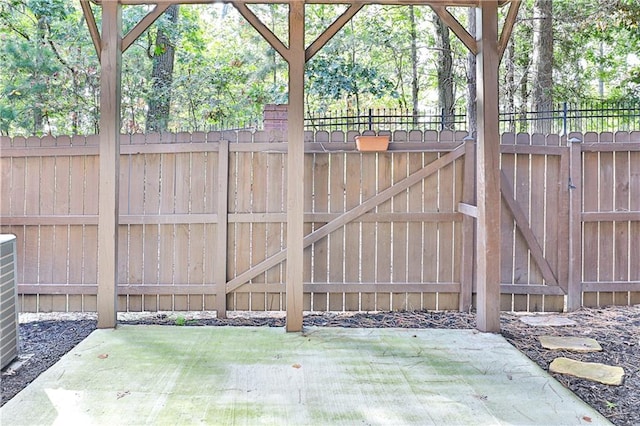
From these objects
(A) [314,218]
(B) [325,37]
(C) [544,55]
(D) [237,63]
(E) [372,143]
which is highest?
(D) [237,63]

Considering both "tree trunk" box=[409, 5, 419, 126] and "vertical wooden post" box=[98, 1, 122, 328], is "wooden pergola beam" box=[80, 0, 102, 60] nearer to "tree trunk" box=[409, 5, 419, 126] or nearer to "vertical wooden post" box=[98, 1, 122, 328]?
"vertical wooden post" box=[98, 1, 122, 328]

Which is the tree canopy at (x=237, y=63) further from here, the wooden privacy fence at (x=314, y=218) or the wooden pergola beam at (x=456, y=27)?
the wooden pergola beam at (x=456, y=27)

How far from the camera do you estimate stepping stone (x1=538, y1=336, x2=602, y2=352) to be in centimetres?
294

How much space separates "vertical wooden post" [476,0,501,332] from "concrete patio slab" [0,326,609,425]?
442mm

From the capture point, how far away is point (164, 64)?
7.37 metres

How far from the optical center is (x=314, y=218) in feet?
12.2

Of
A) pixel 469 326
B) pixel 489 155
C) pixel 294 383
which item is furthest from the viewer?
pixel 469 326

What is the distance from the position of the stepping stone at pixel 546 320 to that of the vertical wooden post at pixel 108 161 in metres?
3.24

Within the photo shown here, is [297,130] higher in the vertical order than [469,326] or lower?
higher

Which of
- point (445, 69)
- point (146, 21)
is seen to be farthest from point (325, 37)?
point (445, 69)

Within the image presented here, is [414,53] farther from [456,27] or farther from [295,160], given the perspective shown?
[295,160]

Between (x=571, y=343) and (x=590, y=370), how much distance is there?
506mm

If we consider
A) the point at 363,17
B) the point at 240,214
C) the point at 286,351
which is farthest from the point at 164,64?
the point at 286,351

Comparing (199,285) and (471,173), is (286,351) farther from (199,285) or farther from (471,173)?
(471,173)
